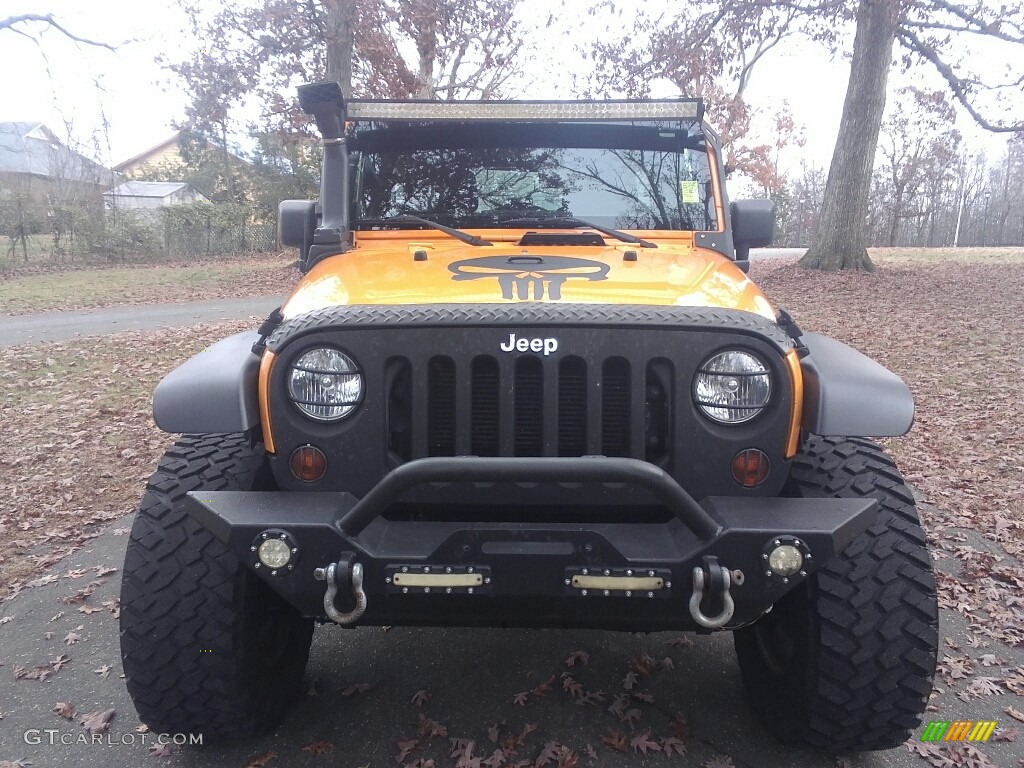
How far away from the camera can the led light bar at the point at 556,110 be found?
348 cm

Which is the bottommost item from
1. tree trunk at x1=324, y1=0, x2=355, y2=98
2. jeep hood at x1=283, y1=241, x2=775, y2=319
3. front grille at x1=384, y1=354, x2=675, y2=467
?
front grille at x1=384, y1=354, x2=675, y2=467

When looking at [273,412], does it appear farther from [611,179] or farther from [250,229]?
[250,229]

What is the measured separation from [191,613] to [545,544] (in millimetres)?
1087

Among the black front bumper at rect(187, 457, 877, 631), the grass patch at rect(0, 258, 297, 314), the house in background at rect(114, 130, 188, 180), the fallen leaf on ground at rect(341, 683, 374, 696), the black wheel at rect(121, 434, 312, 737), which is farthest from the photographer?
the house in background at rect(114, 130, 188, 180)

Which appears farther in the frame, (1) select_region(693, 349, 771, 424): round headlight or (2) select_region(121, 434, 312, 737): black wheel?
(2) select_region(121, 434, 312, 737): black wheel

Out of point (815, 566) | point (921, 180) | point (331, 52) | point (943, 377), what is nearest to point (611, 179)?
point (815, 566)

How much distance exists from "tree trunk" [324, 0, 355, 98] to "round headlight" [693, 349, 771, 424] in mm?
13934

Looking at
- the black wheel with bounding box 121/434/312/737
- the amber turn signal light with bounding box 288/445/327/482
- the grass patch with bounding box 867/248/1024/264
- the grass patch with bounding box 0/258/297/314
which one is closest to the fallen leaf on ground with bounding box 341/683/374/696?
the black wheel with bounding box 121/434/312/737

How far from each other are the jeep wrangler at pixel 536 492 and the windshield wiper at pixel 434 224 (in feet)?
2.11

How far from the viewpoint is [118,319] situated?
39.7ft

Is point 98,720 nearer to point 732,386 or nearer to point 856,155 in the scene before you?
point 732,386

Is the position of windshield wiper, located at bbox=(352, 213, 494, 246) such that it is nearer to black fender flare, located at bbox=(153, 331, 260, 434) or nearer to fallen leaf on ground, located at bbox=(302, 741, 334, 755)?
black fender flare, located at bbox=(153, 331, 260, 434)

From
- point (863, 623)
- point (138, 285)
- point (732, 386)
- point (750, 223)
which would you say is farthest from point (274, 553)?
point (138, 285)

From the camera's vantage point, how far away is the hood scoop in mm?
3213
